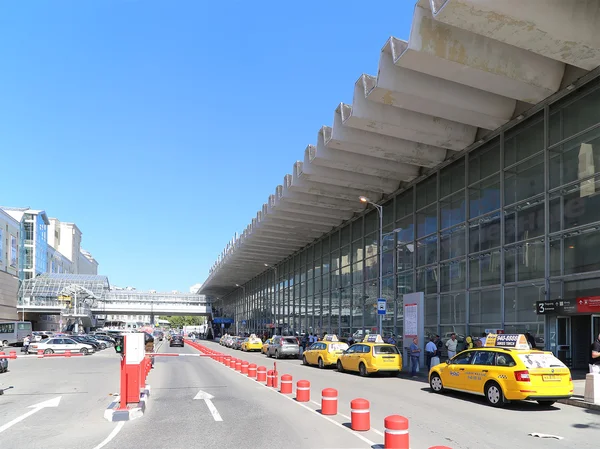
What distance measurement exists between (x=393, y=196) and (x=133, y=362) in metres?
23.1

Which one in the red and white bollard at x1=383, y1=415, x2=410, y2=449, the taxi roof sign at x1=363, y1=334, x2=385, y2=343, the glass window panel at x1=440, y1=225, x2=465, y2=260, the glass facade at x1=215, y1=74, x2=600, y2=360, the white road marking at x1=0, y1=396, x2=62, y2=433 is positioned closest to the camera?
the red and white bollard at x1=383, y1=415, x2=410, y2=449

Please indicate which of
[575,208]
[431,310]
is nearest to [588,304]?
[575,208]

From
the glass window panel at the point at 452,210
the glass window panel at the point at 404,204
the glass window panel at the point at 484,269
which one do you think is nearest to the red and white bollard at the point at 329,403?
the glass window panel at the point at 484,269

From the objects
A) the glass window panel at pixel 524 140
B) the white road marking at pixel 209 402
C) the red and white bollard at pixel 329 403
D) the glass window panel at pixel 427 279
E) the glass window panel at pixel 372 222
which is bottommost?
the white road marking at pixel 209 402

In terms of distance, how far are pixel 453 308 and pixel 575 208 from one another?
8.51 m

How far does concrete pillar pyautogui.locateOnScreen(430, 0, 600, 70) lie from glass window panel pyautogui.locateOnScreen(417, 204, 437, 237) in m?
12.8

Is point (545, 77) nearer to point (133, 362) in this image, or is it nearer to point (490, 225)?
point (490, 225)

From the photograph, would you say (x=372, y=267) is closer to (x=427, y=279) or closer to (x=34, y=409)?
(x=427, y=279)

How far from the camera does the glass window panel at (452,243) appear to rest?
86.0 ft

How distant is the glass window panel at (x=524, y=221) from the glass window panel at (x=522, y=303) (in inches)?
77.0

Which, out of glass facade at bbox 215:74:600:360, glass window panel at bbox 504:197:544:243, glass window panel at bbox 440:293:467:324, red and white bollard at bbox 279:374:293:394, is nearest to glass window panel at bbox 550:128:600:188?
glass facade at bbox 215:74:600:360

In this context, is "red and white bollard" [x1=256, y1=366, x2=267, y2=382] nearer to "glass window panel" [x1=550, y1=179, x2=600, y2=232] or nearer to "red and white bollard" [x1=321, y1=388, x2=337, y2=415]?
"red and white bollard" [x1=321, y1=388, x2=337, y2=415]

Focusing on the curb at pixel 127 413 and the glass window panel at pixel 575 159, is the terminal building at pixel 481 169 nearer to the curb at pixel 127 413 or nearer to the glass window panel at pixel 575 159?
the glass window panel at pixel 575 159

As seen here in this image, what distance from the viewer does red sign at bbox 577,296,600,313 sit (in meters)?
17.0
